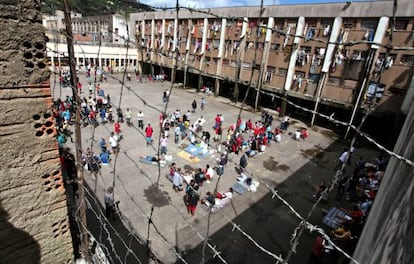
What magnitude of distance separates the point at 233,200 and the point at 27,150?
7585mm

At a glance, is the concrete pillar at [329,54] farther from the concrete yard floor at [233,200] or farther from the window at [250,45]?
the window at [250,45]

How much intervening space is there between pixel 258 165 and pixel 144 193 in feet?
19.3

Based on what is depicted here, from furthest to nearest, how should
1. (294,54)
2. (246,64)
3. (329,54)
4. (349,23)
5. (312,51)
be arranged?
(246,64)
(294,54)
(312,51)
(329,54)
(349,23)

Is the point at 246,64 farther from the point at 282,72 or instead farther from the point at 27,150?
the point at 27,150

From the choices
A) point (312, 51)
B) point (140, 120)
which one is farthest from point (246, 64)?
point (140, 120)

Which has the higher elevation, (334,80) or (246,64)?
(246,64)

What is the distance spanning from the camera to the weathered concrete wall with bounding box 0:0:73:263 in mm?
2553

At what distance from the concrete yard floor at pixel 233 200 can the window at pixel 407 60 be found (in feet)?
18.3

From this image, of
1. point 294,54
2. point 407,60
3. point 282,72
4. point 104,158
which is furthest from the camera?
point 282,72

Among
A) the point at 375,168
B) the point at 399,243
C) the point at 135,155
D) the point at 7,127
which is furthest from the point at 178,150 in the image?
the point at 399,243

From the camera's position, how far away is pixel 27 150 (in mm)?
2939

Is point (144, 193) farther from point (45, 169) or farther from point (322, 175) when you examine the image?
point (322, 175)

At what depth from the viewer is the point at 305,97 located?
1969 centimetres

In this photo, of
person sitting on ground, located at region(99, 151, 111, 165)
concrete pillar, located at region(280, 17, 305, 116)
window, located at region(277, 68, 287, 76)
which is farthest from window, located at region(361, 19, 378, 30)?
person sitting on ground, located at region(99, 151, 111, 165)
